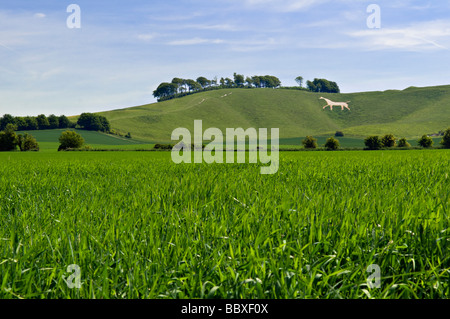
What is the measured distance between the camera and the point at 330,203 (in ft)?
12.4

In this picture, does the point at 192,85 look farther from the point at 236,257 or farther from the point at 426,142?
the point at 236,257

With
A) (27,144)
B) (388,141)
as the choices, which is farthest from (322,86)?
(27,144)

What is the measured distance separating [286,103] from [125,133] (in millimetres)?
67300

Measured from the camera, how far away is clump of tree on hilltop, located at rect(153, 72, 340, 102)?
178500 mm

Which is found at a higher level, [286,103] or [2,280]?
[286,103]

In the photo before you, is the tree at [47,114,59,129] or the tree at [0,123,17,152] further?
the tree at [47,114,59,129]

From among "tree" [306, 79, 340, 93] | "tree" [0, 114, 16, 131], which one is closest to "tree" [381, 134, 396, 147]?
"tree" [0, 114, 16, 131]

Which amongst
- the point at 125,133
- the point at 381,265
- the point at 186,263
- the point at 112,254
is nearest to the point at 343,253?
the point at 381,265

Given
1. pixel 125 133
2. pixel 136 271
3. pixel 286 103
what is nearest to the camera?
pixel 136 271

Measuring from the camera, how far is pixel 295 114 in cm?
13338

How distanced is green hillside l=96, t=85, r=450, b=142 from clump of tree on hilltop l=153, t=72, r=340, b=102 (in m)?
27.6

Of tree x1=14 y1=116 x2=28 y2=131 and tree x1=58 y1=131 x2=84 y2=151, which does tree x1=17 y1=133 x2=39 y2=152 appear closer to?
tree x1=58 y1=131 x2=84 y2=151

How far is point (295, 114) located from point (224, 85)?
2741 inches
